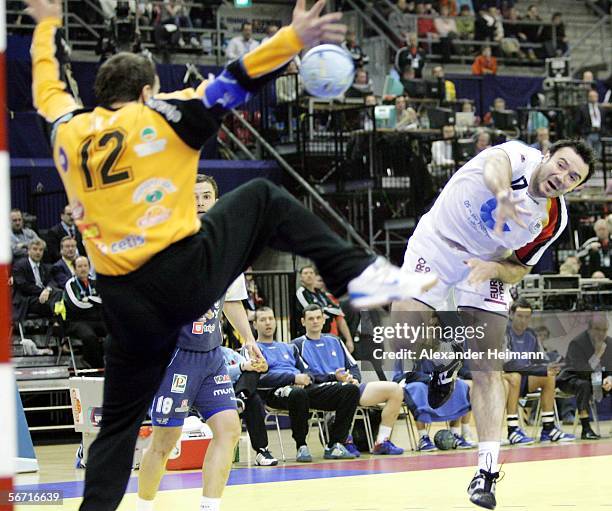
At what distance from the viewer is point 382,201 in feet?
64.9

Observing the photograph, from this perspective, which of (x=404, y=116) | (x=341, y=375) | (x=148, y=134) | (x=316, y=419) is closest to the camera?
(x=148, y=134)

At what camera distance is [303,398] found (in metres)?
12.7

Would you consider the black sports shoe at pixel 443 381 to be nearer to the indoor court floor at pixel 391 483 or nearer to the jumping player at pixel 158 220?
the indoor court floor at pixel 391 483

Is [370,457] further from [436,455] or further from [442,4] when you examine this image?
[442,4]

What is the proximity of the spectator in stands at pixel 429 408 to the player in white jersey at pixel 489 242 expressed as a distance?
5278mm

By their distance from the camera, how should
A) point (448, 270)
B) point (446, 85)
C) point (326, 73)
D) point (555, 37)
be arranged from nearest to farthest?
point (326, 73) < point (448, 270) < point (446, 85) < point (555, 37)

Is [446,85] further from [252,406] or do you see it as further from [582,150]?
[582,150]

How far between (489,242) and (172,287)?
3.02 m

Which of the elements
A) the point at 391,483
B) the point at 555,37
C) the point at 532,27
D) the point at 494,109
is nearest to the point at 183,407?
the point at 391,483

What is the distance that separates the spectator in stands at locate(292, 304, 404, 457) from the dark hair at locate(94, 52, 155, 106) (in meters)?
8.03

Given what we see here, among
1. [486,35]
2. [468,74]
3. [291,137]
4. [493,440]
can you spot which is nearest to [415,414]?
[493,440]

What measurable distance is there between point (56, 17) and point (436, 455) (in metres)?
8.56

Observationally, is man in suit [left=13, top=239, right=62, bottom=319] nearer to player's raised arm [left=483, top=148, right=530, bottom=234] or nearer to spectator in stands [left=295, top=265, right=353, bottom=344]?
spectator in stands [left=295, top=265, right=353, bottom=344]

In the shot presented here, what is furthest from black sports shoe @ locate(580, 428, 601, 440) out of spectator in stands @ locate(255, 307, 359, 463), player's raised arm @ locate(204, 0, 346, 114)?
player's raised arm @ locate(204, 0, 346, 114)
